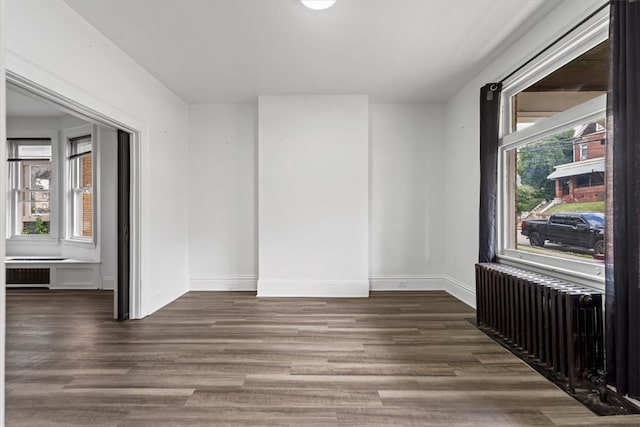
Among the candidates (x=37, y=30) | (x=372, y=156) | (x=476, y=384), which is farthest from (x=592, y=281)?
(x=37, y=30)

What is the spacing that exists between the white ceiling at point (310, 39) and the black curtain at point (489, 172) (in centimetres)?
50

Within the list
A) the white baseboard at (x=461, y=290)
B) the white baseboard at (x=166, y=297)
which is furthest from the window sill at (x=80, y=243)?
the white baseboard at (x=461, y=290)

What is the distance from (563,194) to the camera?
3021mm

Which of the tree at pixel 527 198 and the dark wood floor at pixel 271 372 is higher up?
the tree at pixel 527 198

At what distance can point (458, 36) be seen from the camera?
3359mm

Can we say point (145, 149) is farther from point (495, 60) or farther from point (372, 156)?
point (495, 60)

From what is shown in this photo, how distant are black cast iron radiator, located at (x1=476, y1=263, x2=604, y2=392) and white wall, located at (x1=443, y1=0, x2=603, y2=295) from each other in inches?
49.0

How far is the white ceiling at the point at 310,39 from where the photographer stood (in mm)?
2891

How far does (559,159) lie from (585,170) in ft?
1.07

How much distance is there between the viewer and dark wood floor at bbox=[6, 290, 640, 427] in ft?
6.94

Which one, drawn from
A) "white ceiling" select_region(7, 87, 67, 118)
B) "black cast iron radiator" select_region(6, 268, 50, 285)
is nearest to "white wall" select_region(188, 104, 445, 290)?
"white ceiling" select_region(7, 87, 67, 118)

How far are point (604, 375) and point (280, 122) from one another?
4.40 meters

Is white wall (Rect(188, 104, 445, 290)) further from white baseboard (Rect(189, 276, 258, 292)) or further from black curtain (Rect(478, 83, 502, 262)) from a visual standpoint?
black curtain (Rect(478, 83, 502, 262))

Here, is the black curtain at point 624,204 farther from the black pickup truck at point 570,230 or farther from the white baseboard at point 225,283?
the white baseboard at point 225,283
